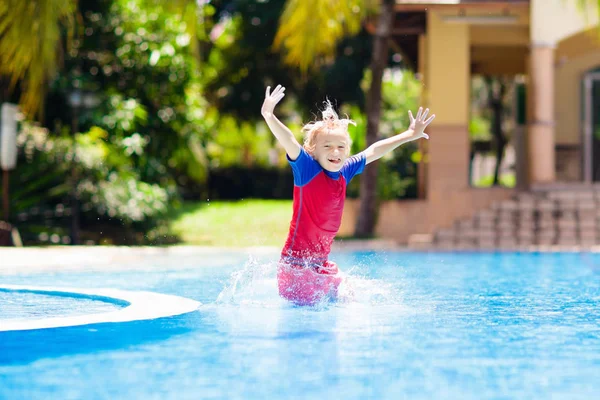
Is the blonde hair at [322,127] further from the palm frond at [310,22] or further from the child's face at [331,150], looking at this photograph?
the palm frond at [310,22]

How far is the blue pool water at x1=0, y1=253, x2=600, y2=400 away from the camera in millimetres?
4191

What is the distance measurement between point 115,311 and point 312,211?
161 cm

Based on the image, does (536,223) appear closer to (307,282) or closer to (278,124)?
(307,282)

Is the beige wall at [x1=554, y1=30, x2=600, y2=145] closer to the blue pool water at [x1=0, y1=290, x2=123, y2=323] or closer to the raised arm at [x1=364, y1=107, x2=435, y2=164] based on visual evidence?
the raised arm at [x1=364, y1=107, x2=435, y2=164]

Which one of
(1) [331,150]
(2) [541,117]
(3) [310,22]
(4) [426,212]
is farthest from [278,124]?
(2) [541,117]

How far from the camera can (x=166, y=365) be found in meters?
4.70

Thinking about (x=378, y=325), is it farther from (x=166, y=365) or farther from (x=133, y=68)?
(x=133, y=68)

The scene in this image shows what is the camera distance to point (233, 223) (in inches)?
846

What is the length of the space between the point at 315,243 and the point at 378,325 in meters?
0.91

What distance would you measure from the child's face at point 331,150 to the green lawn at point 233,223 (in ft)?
32.1

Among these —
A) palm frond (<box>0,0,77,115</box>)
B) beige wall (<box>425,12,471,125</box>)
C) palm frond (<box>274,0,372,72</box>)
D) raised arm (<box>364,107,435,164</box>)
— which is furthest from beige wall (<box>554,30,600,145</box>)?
raised arm (<box>364,107,435,164</box>)

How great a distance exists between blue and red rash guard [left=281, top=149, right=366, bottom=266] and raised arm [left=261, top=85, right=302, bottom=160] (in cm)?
14

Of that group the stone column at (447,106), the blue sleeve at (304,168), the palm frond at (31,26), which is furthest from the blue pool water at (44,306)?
the stone column at (447,106)

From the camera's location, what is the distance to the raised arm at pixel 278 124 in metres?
5.96
